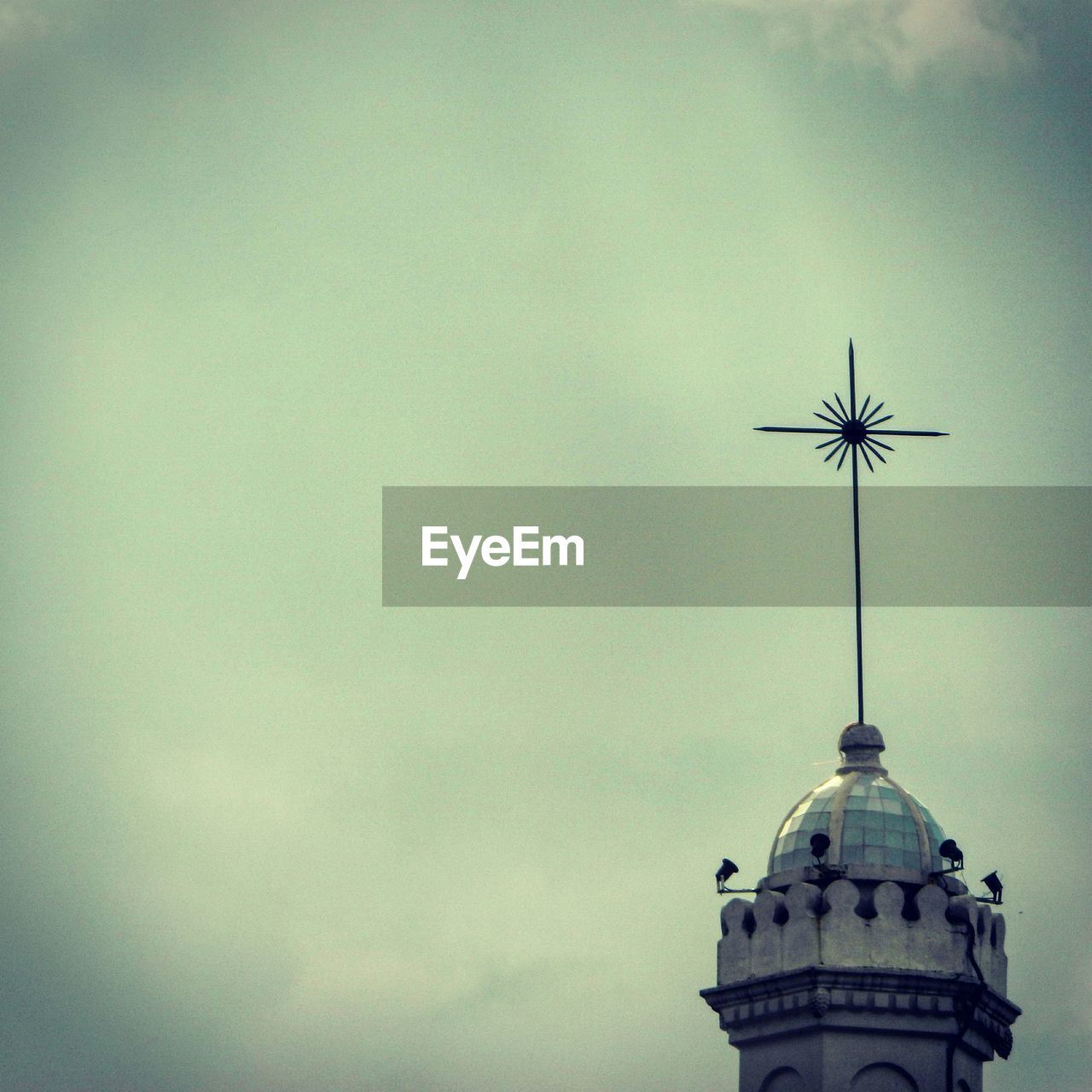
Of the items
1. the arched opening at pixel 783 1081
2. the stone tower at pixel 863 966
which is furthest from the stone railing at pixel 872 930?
the arched opening at pixel 783 1081

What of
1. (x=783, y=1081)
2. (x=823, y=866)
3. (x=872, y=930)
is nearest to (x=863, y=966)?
(x=872, y=930)

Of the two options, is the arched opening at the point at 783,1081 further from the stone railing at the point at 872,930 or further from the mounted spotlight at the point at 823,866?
the mounted spotlight at the point at 823,866

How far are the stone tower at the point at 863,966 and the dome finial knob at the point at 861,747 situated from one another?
0.94 meters

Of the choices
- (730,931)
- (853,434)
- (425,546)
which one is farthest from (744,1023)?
(425,546)

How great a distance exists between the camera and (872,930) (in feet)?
201

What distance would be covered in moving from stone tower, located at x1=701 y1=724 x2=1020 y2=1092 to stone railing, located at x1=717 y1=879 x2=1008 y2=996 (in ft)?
0.07

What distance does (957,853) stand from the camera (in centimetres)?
6225

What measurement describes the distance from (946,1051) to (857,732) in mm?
6711

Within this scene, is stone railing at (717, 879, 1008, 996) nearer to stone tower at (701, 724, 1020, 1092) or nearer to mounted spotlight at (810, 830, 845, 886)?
stone tower at (701, 724, 1020, 1092)

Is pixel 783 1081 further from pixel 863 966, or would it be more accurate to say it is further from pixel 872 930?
pixel 872 930

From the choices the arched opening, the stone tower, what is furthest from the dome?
the arched opening

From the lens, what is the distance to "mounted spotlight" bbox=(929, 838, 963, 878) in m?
62.2

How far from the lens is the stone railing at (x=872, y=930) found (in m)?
61.2

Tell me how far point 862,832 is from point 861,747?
7.70 ft
